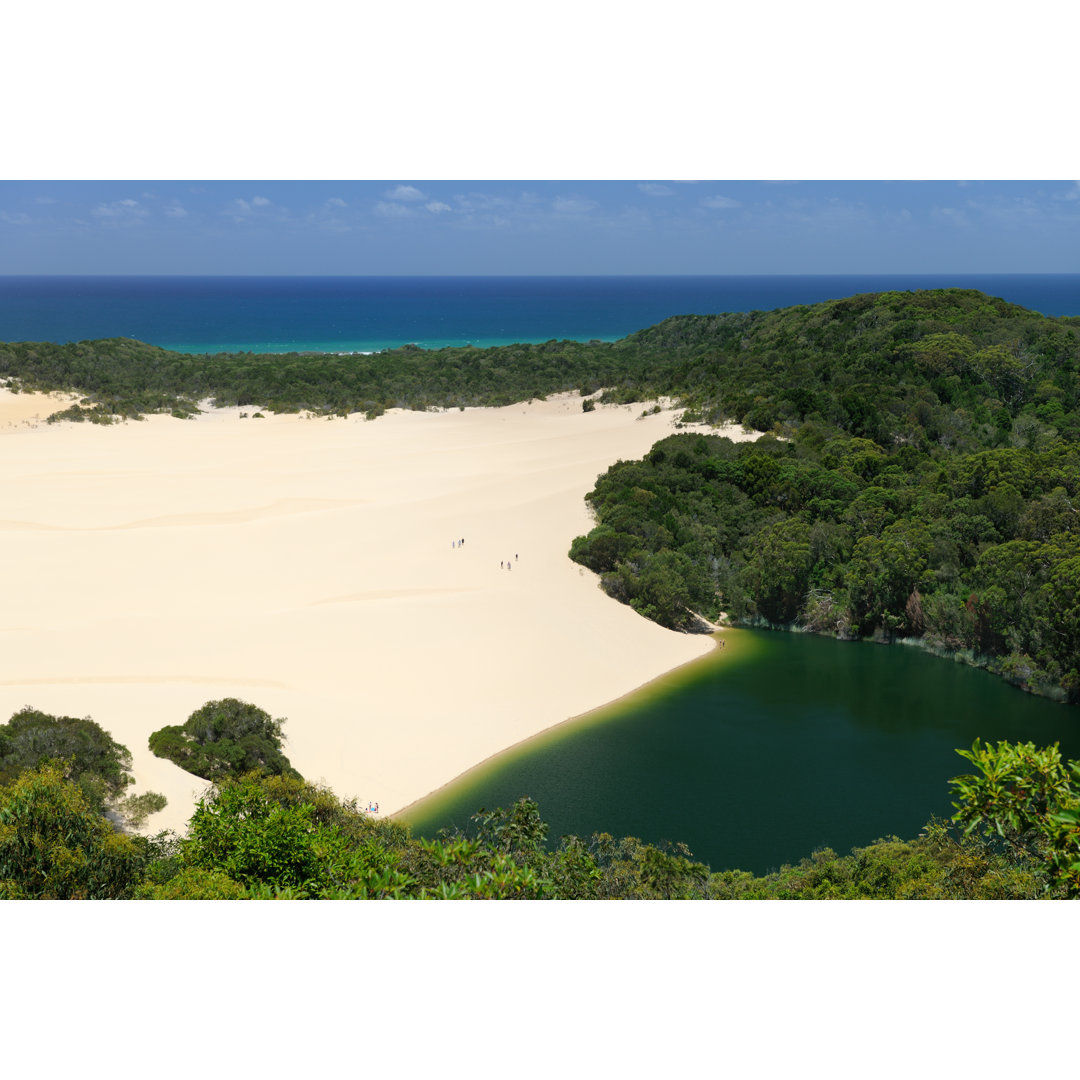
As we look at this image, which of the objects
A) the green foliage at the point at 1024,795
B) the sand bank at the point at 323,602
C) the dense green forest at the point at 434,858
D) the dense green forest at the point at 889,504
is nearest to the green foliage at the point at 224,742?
the sand bank at the point at 323,602

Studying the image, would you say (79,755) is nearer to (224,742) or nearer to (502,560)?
(224,742)

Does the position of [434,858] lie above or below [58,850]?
below

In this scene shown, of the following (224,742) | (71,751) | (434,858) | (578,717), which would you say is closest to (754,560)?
(578,717)

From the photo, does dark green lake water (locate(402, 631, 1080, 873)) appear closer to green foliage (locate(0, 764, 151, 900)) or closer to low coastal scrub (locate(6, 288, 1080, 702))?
low coastal scrub (locate(6, 288, 1080, 702))

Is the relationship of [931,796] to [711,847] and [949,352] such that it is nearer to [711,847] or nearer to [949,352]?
[711,847]

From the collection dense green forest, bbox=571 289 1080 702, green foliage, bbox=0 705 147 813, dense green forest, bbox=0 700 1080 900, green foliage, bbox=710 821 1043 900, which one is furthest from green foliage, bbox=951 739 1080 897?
dense green forest, bbox=571 289 1080 702
